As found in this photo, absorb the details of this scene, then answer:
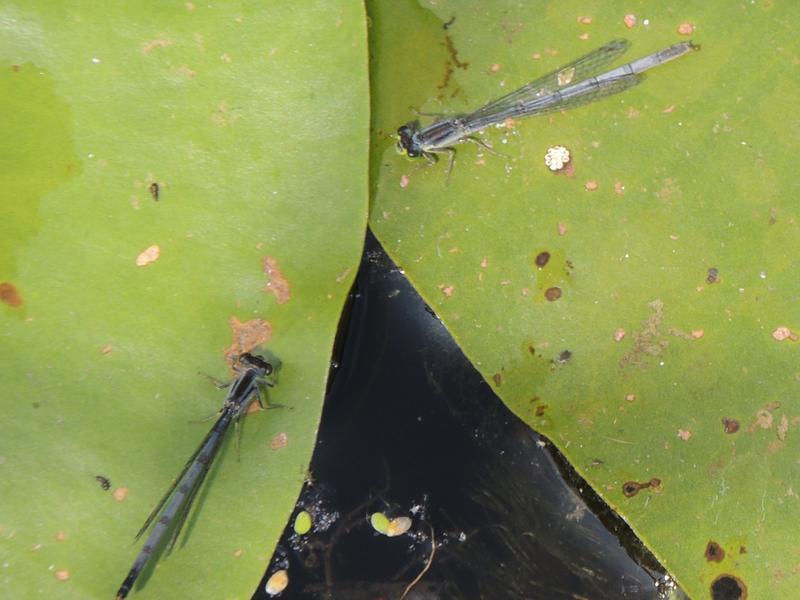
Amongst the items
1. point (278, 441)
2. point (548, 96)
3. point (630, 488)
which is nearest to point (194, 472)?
point (278, 441)

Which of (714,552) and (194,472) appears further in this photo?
(714,552)

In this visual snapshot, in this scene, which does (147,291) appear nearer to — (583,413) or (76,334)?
(76,334)

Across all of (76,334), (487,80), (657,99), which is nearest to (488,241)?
(487,80)

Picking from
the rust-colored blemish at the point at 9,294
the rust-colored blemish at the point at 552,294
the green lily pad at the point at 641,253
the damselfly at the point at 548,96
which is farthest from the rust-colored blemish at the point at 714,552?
the rust-colored blemish at the point at 9,294

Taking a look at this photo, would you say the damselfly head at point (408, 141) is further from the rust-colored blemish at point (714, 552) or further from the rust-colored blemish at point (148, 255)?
the rust-colored blemish at point (714, 552)

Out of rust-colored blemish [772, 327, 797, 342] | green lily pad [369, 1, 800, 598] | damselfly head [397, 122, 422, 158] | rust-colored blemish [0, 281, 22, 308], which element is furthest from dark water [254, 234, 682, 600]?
rust-colored blemish [0, 281, 22, 308]

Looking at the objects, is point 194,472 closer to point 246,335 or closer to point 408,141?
point 246,335

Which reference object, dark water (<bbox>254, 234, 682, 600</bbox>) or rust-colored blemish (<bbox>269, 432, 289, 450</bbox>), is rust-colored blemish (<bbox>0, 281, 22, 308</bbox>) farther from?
dark water (<bbox>254, 234, 682, 600</bbox>)

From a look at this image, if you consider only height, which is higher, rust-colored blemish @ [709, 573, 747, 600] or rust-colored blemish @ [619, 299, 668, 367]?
rust-colored blemish @ [619, 299, 668, 367]
